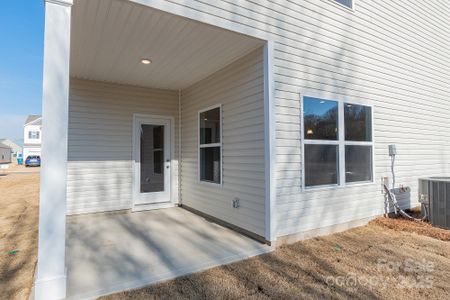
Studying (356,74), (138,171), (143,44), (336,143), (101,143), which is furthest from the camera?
(138,171)

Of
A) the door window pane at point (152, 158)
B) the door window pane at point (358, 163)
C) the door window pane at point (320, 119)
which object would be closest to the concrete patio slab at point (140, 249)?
the door window pane at point (152, 158)

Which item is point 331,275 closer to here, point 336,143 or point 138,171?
point 336,143

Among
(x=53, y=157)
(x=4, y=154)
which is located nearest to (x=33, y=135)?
(x=4, y=154)

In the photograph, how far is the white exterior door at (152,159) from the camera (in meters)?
5.63

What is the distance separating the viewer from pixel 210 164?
493 centimetres

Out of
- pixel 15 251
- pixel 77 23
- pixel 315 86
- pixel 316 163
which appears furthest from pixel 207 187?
pixel 77 23

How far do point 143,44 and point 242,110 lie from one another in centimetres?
169

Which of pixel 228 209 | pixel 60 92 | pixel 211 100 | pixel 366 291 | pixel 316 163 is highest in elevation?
pixel 211 100

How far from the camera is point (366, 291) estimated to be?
2.46m

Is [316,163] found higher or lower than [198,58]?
lower

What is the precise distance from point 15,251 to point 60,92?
7.93 feet

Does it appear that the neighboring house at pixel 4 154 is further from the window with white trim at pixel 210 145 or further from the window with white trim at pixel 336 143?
the window with white trim at pixel 336 143

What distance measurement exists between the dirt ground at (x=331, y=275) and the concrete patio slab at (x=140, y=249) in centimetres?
17

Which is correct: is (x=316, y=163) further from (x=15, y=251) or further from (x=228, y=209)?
(x=15, y=251)
